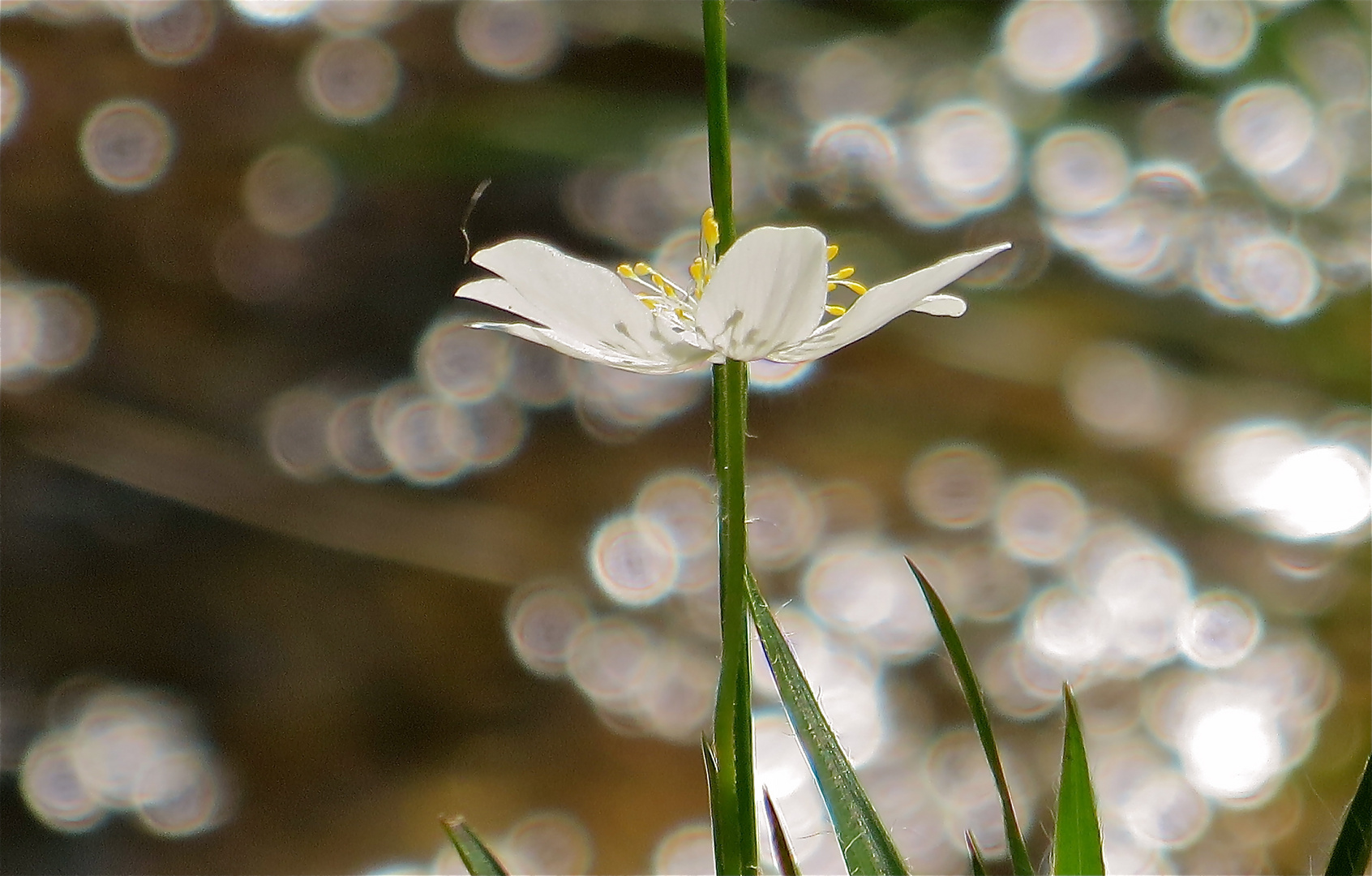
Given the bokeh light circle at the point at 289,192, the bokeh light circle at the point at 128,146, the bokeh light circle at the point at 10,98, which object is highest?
the bokeh light circle at the point at 10,98

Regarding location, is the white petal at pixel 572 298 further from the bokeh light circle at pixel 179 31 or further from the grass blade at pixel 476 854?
the bokeh light circle at pixel 179 31

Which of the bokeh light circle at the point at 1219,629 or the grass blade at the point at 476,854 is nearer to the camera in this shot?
the grass blade at the point at 476,854

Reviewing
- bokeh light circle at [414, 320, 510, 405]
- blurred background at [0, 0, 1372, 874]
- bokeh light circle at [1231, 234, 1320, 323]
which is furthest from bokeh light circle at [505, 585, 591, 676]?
bokeh light circle at [1231, 234, 1320, 323]

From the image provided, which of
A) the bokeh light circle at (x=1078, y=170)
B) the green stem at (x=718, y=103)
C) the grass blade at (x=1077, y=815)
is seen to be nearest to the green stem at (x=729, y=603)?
the green stem at (x=718, y=103)

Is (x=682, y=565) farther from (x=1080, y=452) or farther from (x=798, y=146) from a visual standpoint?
(x=798, y=146)

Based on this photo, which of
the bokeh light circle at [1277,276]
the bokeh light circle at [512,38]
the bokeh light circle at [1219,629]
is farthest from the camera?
the bokeh light circle at [512,38]

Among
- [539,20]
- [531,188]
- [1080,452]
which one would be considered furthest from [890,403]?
[539,20]

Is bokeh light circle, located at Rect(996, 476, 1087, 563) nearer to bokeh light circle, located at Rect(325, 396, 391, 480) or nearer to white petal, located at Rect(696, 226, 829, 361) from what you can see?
bokeh light circle, located at Rect(325, 396, 391, 480)
